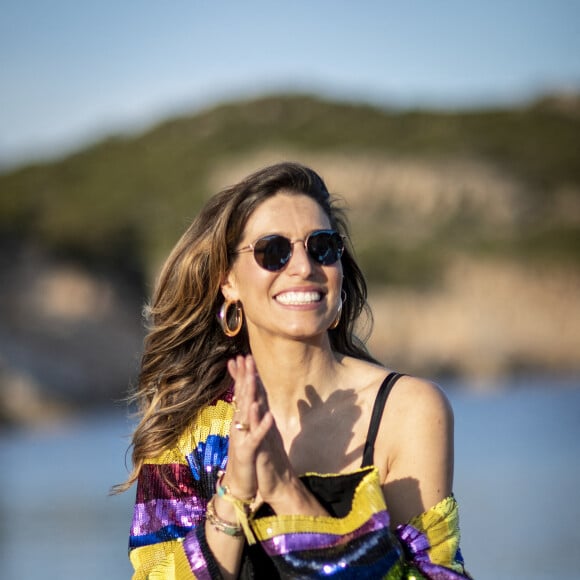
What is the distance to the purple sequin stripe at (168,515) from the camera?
10.5ft

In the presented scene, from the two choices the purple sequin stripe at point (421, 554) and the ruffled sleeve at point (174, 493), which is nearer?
the purple sequin stripe at point (421, 554)

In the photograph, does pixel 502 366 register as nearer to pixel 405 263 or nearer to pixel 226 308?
pixel 405 263

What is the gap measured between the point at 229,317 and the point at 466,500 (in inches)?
307

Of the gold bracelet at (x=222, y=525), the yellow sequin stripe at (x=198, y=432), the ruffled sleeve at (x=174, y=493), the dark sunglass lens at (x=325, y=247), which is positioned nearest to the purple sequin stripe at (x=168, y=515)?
the ruffled sleeve at (x=174, y=493)

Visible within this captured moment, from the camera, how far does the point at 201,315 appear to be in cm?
359

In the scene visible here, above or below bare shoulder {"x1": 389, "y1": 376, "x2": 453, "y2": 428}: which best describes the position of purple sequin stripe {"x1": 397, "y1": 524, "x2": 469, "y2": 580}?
below

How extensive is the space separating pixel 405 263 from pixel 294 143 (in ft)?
84.8

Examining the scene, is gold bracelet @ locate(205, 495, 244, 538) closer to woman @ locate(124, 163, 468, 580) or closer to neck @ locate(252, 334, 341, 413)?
woman @ locate(124, 163, 468, 580)

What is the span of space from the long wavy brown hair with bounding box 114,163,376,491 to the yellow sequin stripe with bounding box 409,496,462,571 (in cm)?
60

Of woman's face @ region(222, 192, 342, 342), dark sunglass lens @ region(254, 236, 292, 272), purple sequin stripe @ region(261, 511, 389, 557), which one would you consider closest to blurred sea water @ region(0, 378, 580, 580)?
woman's face @ region(222, 192, 342, 342)

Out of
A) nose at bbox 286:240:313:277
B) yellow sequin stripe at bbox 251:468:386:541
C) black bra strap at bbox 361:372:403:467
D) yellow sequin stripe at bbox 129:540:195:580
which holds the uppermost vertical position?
nose at bbox 286:240:313:277

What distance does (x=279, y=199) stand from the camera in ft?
10.8

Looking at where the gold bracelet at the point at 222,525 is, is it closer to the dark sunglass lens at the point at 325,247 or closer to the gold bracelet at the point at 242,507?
the gold bracelet at the point at 242,507

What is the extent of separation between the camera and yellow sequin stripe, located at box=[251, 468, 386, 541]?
2.83 meters
